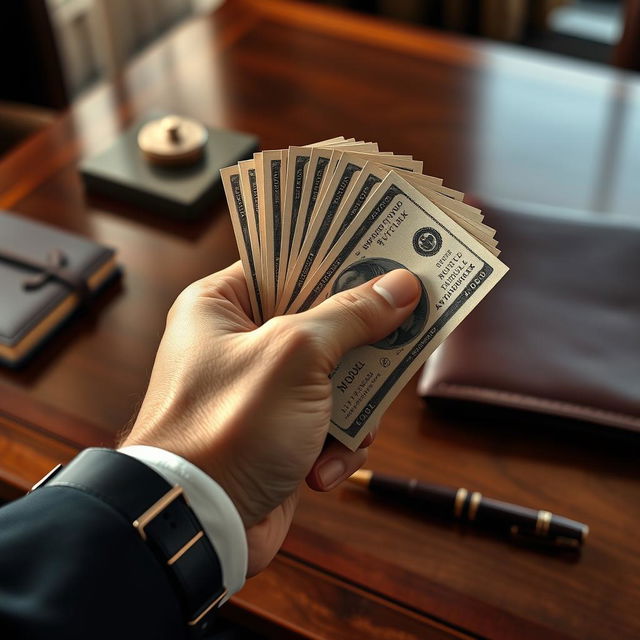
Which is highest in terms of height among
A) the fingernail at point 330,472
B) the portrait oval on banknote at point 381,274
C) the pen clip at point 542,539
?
the portrait oval on banknote at point 381,274

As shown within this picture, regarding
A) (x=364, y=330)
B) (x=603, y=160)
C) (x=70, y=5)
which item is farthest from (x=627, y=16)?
(x=70, y=5)

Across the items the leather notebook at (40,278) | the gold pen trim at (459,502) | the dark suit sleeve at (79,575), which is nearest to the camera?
the dark suit sleeve at (79,575)

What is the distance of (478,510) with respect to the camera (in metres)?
0.81

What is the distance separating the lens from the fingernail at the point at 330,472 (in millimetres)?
766

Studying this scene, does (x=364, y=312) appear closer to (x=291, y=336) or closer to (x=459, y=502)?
(x=291, y=336)

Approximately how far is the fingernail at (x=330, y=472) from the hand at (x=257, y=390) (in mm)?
28

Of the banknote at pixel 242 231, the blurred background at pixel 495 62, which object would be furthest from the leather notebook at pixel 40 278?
the blurred background at pixel 495 62

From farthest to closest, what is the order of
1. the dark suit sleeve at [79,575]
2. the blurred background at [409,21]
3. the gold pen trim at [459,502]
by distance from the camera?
the blurred background at [409,21] → the gold pen trim at [459,502] → the dark suit sleeve at [79,575]

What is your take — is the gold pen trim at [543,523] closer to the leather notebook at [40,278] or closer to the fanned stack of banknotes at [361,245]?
the fanned stack of banknotes at [361,245]

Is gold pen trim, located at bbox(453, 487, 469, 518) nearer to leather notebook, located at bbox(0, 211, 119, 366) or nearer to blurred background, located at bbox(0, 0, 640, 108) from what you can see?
leather notebook, located at bbox(0, 211, 119, 366)

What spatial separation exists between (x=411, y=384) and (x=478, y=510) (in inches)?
6.9

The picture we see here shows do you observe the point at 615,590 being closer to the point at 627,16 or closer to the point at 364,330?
the point at 364,330

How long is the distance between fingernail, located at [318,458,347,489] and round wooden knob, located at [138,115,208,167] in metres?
0.57

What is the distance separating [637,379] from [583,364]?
0.18 feet
